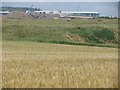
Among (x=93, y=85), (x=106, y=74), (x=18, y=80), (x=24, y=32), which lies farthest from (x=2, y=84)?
(x=24, y=32)

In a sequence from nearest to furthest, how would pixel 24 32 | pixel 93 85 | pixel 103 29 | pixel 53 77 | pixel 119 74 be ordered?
pixel 93 85 → pixel 53 77 → pixel 119 74 → pixel 24 32 → pixel 103 29

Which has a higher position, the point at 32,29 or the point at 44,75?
the point at 44,75

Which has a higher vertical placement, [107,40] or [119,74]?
[119,74]

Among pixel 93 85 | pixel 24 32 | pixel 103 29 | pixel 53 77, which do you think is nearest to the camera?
pixel 93 85

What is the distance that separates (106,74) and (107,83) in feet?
5.21

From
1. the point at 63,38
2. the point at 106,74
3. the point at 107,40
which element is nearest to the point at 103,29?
the point at 107,40

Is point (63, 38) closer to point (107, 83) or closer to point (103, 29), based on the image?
point (103, 29)

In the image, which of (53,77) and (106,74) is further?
(106,74)

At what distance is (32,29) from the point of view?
7869 cm

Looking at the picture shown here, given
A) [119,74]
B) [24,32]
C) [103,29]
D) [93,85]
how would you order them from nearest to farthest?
[93,85], [119,74], [24,32], [103,29]

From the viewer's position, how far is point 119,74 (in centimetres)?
1041

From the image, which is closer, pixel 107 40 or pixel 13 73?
pixel 13 73

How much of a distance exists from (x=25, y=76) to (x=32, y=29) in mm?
69039

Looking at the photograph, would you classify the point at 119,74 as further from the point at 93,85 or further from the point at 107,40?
the point at 107,40
